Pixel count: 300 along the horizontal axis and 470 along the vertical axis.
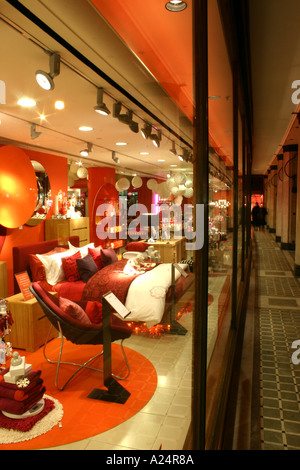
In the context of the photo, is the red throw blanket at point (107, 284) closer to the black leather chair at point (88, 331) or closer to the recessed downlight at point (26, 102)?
the black leather chair at point (88, 331)

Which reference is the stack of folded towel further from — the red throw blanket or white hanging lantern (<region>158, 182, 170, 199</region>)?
white hanging lantern (<region>158, 182, 170, 199</region>)

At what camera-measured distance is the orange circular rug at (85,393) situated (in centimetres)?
230

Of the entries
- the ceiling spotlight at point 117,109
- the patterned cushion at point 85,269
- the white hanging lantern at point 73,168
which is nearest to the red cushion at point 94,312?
the patterned cushion at point 85,269

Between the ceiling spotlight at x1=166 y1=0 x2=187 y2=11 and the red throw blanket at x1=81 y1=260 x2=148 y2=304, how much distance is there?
9.74 ft

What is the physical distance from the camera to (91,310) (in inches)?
138

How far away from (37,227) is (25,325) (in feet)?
9.13

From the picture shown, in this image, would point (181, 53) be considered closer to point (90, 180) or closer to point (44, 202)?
point (44, 202)

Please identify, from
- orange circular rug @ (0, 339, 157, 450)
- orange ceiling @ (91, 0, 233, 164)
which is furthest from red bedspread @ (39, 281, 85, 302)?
orange ceiling @ (91, 0, 233, 164)

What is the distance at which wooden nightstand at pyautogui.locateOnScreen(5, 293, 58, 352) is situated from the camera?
369 centimetres

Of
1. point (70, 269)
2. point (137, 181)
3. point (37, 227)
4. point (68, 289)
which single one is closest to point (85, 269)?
point (70, 269)

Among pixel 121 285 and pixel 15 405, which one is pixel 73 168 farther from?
pixel 15 405

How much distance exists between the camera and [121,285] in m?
4.29

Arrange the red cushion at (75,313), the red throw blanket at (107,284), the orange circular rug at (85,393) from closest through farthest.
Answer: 1. the orange circular rug at (85,393)
2. the red cushion at (75,313)
3. the red throw blanket at (107,284)

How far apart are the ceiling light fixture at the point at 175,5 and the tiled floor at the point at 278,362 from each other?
262 centimetres
